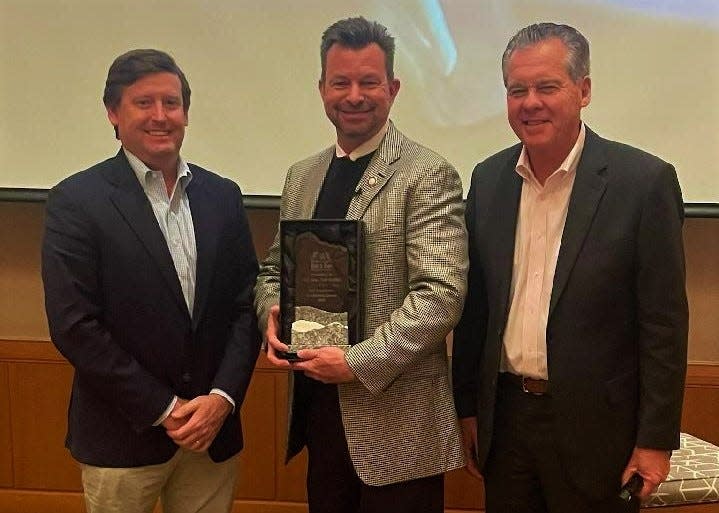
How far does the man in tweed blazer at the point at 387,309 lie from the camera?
1.51m

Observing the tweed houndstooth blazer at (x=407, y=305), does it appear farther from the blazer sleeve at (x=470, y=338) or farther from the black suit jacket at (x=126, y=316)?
Answer: the black suit jacket at (x=126, y=316)

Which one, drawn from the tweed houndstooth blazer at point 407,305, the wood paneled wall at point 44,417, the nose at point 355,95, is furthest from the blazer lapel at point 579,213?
the wood paneled wall at point 44,417

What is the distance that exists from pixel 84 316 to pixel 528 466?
1048 mm

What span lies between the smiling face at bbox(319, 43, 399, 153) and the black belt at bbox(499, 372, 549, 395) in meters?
0.64

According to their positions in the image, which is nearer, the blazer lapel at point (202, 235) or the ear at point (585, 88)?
the ear at point (585, 88)

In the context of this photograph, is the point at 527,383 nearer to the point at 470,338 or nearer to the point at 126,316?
the point at 470,338

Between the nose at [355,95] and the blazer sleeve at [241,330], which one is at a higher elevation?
the nose at [355,95]

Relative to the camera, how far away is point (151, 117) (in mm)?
1654

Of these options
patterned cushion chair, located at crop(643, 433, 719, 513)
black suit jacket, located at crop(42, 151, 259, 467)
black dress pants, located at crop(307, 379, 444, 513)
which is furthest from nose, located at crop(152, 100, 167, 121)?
patterned cushion chair, located at crop(643, 433, 719, 513)

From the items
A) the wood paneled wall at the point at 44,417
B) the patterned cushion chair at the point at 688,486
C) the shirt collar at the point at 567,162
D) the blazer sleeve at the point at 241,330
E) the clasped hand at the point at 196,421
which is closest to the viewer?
the shirt collar at the point at 567,162

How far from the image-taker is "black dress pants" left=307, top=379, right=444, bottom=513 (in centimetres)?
158

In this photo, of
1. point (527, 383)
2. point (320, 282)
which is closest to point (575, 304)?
point (527, 383)

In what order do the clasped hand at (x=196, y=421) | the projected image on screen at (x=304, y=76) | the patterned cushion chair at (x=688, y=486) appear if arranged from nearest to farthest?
the clasped hand at (x=196, y=421) → the patterned cushion chair at (x=688, y=486) → the projected image on screen at (x=304, y=76)

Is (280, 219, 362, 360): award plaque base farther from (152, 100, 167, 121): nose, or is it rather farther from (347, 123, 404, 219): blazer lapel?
(152, 100, 167, 121): nose
